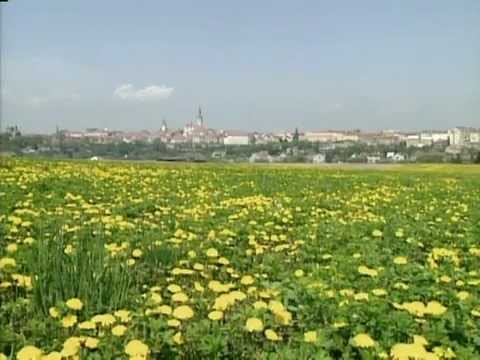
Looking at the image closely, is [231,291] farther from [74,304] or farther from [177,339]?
[177,339]

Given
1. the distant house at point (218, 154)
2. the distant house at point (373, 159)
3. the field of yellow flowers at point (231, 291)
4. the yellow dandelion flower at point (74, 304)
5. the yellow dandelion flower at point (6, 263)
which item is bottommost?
the distant house at point (373, 159)

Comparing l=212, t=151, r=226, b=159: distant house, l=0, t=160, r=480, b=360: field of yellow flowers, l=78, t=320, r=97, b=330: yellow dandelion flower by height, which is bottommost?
l=212, t=151, r=226, b=159: distant house

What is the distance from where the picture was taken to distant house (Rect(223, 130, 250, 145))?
122m

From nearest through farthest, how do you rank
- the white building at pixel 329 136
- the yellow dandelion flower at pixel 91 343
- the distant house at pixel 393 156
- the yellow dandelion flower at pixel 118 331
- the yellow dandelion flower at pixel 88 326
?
1. the yellow dandelion flower at pixel 91 343
2. the yellow dandelion flower at pixel 118 331
3. the yellow dandelion flower at pixel 88 326
4. the distant house at pixel 393 156
5. the white building at pixel 329 136

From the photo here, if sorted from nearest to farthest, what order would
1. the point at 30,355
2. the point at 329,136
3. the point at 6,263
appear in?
the point at 30,355
the point at 6,263
the point at 329,136

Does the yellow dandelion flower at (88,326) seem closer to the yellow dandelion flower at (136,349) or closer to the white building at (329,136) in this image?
the yellow dandelion flower at (136,349)

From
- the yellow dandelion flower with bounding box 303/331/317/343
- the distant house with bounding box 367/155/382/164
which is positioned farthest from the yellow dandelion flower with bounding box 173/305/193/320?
the distant house with bounding box 367/155/382/164

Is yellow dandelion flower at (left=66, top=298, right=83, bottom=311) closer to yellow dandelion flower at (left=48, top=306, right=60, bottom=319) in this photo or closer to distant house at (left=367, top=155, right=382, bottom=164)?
yellow dandelion flower at (left=48, top=306, right=60, bottom=319)

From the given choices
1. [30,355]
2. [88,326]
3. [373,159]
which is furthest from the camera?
[373,159]

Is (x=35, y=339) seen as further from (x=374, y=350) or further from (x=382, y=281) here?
(x=382, y=281)

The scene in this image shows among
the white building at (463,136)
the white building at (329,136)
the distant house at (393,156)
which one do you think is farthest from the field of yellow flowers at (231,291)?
the white building at (329,136)

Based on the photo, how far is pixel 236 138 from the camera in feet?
422

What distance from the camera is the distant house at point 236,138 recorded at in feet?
399

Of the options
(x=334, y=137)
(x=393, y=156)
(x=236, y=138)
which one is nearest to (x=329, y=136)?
(x=334, y=137)
